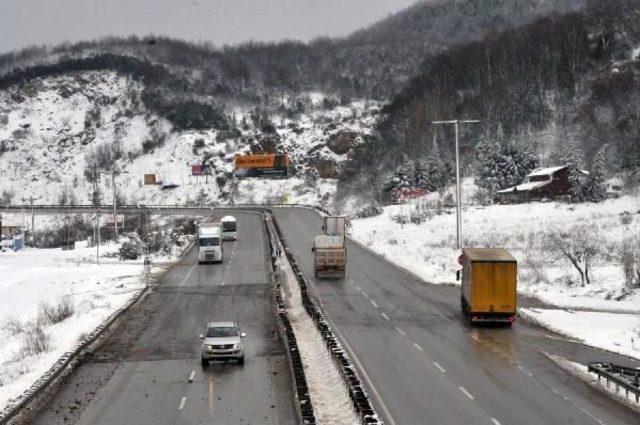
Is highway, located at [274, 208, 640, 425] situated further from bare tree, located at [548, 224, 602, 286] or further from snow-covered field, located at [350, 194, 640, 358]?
bare tree, located at [548, 224, 602, 286]

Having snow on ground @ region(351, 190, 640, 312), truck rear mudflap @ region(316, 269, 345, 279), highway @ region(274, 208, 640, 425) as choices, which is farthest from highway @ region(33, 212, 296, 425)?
snow on ground @ region(351, 190, 640, 312)

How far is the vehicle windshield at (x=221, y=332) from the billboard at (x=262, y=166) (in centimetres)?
13749

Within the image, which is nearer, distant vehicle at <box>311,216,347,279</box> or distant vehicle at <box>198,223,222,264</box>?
A: distant vehicle at <box>311,216,347,279</box>

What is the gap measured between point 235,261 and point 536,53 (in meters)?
112

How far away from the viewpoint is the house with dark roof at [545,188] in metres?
102

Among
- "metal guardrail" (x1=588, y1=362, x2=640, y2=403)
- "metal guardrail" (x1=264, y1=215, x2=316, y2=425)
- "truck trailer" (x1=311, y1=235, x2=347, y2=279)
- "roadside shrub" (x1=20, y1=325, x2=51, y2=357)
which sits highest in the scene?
"truck trailer" (x1=311, y1=235, x2=347, y2=279)

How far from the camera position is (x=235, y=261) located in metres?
66.6

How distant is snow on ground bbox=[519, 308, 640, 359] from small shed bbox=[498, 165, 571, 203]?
212ft

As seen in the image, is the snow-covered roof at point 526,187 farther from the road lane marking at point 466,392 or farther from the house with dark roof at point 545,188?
the road lane marking at point 466,392

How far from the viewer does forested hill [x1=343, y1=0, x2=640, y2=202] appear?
125938 millimetres

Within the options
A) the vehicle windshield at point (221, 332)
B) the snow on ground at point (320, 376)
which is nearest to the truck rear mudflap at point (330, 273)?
the snow on ground at point (320, 376)

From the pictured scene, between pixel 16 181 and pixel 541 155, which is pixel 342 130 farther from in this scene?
pixel 16 181

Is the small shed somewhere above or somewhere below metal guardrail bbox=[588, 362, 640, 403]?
above

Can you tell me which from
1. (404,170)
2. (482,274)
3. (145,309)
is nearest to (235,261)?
(145,309)
